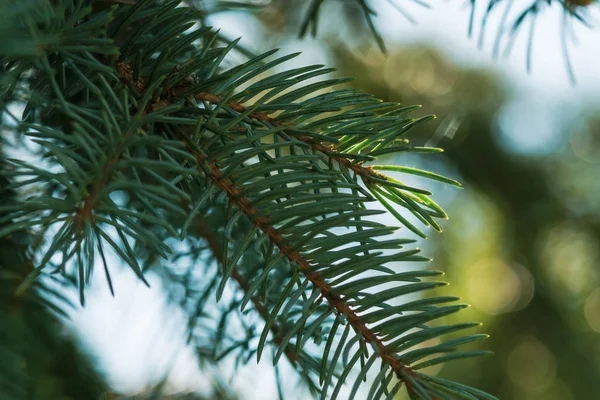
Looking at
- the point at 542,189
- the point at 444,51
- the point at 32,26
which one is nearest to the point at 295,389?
the point at 32,26

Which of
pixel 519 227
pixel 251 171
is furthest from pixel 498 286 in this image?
pixel 251 171

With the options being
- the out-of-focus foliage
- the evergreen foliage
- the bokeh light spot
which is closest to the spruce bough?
the evergreen foliage

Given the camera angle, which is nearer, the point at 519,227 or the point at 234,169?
the point at 234,169

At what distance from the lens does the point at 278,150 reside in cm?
21

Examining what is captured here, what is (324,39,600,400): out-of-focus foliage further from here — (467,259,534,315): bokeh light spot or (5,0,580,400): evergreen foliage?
(5,0,580,400): evergreen foliage

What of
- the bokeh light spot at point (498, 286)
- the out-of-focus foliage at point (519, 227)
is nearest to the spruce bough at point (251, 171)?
the out-of-focus foliage at point (519, 227)

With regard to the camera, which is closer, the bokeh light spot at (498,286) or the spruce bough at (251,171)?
the spruce bough at (251,171)

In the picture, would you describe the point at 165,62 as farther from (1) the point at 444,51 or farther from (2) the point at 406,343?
(1) the point at 444,51

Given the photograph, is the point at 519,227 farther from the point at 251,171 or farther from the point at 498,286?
the point at 251,171

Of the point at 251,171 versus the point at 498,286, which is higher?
the point at 498,286

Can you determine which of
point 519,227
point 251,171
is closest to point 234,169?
point 251,171

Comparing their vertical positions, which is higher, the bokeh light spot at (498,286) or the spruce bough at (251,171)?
the bokeh light spot at (498,286)

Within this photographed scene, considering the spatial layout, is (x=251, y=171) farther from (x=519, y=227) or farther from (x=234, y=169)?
(x=519, y=227)

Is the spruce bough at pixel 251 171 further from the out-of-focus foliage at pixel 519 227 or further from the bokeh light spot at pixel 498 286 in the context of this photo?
the bokeh light spot at pixel 498 286
